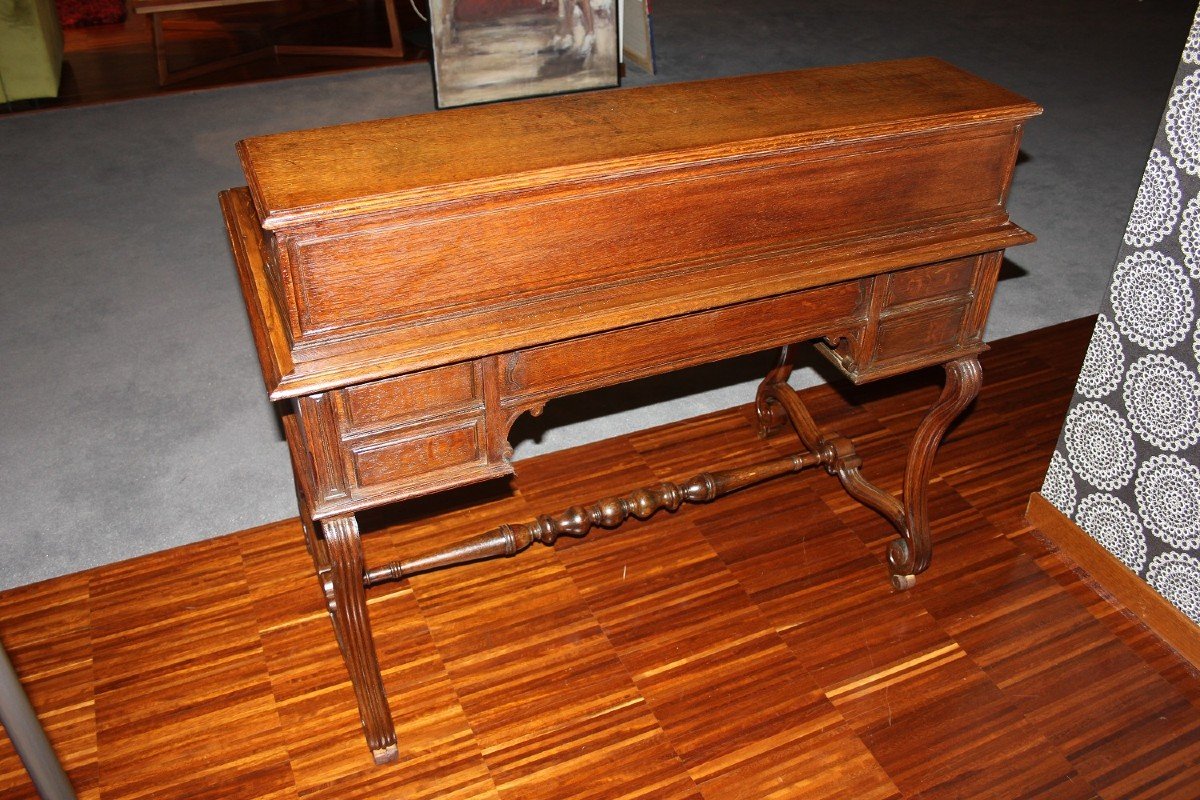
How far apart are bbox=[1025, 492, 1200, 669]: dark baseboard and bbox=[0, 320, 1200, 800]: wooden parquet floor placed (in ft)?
0.16

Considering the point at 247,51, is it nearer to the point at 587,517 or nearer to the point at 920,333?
the point at 587,517

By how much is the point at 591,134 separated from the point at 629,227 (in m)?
0.20

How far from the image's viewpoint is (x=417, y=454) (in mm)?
1927

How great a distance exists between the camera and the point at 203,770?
7.43 feet

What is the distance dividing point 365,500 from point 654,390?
1.80 m

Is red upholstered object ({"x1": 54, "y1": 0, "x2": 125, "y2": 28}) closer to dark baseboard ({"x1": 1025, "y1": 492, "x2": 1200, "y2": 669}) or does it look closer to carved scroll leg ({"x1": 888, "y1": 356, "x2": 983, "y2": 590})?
carved scroll leg ({"x1": 888, "y1": 356, "x2": 983, "y2": 590})

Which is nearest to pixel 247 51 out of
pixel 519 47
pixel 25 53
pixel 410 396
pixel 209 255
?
pixel 25 53

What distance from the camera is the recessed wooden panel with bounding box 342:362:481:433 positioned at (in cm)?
181

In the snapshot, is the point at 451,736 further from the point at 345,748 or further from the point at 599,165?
the point at 599,165

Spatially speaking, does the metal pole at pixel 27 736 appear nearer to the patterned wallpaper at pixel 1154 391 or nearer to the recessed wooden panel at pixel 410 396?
the recessed wooden panel at pixel 410 396

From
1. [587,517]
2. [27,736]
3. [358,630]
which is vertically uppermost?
[27,736]

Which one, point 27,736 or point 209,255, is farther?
point 209,255

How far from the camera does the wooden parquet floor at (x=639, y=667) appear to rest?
228 centimetres

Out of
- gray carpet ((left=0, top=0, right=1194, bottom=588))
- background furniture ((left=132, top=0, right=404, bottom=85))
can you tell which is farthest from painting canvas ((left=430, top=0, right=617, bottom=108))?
background furniture ((left=132, top=0, right=404, bottom=85))
